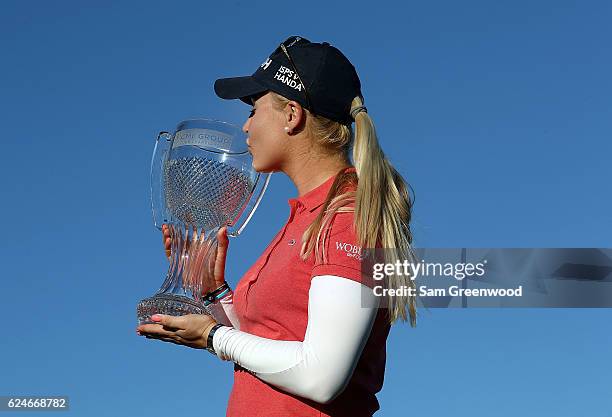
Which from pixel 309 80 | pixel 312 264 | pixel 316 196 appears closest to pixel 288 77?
pixel 309 80

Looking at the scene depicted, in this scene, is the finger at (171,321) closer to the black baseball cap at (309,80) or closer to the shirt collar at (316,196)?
the shirt collar at (316,196)

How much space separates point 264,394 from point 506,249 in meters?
2.72

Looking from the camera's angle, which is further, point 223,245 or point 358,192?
point 223,245

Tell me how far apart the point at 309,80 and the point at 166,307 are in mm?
1176

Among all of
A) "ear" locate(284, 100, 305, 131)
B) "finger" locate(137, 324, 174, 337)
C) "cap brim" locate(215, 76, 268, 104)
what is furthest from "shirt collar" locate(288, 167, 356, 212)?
"finger" locate(137, 324, 174, 337)

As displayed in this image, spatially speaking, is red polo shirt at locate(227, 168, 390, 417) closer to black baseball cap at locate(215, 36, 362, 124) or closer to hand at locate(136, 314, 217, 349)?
hand at locate(136, 314, 217, 349)

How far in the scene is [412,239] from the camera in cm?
408

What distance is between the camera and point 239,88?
457 centimetres

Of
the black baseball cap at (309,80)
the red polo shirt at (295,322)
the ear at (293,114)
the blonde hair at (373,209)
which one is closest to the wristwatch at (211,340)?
the red polo shirt at (295,322)

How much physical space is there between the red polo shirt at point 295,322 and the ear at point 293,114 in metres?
0.44

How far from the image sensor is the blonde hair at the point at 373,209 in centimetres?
389

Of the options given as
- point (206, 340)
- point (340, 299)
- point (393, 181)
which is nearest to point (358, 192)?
point (393, 181)

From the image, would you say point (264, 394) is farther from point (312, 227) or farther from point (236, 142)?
point (236, 142)

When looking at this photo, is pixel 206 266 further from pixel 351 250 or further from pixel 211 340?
pixel 351 250
